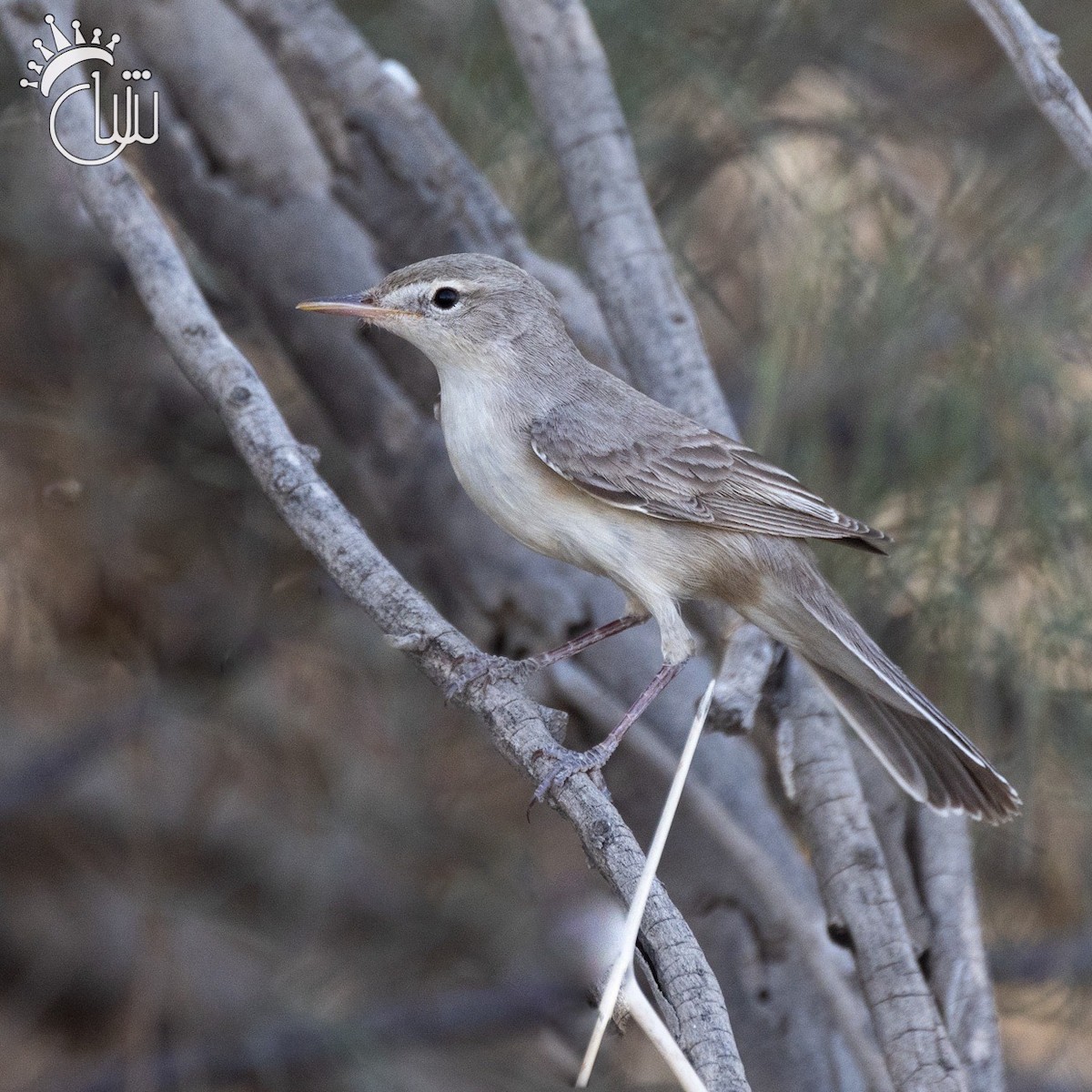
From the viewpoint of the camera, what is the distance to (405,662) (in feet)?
14.7

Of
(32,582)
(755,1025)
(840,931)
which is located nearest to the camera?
(840,931)

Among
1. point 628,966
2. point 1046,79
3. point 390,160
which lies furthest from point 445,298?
point 628,966

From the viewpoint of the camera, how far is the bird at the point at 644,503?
278cm

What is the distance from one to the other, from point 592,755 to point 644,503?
51 cm

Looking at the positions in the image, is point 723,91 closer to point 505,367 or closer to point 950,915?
point 505,367

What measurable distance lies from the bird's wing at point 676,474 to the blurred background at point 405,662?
2.20 ft

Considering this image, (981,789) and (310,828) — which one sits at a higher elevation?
(981,789)

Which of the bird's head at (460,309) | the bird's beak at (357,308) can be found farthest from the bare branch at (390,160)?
the bird's beak at (357,308)

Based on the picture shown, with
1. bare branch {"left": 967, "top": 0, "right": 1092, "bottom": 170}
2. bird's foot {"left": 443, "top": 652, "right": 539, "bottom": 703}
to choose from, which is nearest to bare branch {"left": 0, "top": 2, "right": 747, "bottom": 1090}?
bird's foot {"left": 443, "top": 652, "right": 539, "bottom": 703}

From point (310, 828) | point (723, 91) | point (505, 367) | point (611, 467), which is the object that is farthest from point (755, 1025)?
point (723, 91)

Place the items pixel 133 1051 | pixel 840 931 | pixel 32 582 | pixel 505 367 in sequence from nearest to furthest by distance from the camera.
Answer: pixel 840 931 → pixel 505 367 → pixel 133 1051 → pixel 32 582

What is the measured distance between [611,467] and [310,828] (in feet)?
7.91

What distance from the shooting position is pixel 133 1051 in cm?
396

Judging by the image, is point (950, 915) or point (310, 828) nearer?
point (950, 915)
